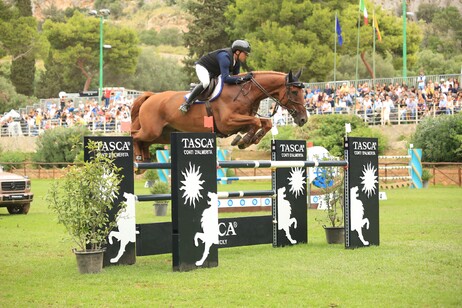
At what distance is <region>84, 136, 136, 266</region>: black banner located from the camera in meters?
9.69

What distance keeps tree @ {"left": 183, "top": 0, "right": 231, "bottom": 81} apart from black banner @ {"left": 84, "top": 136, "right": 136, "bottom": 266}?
49.2 metres

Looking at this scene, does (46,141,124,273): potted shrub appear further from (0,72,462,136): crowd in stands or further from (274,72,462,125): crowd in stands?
(274,72,462,125): crowd in stands

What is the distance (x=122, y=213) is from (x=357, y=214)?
355 centimetres

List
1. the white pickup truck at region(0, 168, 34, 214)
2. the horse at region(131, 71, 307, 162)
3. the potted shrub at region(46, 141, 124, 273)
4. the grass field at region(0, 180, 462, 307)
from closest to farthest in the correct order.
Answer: the grass field at region(0, 180, 462, 307) < the potted shrub at region(46, 141, 124, 273) < the horse at region(131, 71, 307, 162) < the white pickup truck at region(0, 168, 34, 214)

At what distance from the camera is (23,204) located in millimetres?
19062

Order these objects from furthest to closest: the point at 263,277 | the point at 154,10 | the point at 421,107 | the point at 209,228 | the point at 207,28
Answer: the point at 154,10 → the point at 207,28 → the point at 421,107 → the point at 209,228 → the point at 263,277

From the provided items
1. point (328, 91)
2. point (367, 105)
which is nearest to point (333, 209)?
point (367, 105)

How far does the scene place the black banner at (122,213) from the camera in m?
9.69

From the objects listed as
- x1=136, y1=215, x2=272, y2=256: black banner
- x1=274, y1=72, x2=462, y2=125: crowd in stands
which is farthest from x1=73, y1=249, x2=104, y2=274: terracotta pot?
x1=274, y1=72, x2=462, y2=125: crowd in stands

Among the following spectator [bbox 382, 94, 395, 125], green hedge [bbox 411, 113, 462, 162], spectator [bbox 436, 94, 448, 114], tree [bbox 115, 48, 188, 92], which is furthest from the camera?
tree [bbox 115, 48, 188, 92]

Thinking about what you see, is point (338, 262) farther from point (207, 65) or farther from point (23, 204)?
point (23, 204)

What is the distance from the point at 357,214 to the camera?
445 inches

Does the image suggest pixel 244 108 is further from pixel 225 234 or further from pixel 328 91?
pixel 328 91

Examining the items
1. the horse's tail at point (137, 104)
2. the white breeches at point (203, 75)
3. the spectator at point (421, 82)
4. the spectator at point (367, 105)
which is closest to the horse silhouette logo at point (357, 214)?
the white breeches at point (203, 75)
